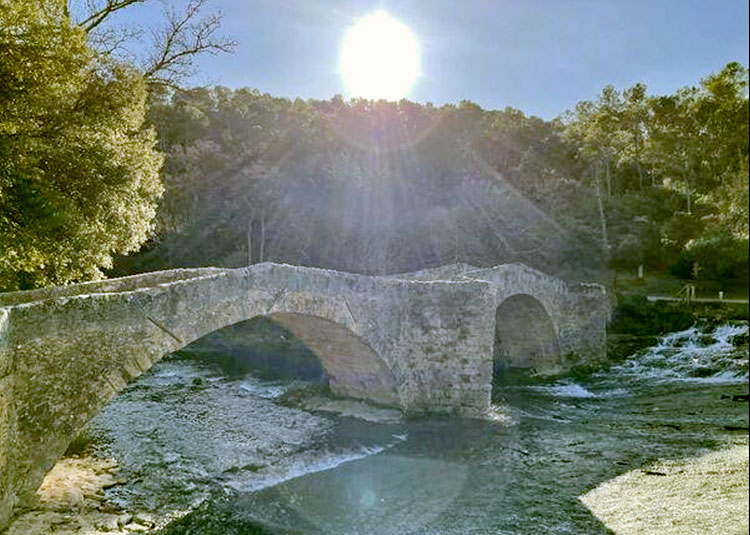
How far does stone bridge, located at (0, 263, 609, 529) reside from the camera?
26.2ft

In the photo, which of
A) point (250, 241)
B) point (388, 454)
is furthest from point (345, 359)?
point (250, 241)

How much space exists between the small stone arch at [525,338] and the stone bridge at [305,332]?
0.05 meters

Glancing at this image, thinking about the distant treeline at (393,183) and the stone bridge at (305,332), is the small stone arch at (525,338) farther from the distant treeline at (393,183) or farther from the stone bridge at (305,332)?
the distant treeline at (393,183)

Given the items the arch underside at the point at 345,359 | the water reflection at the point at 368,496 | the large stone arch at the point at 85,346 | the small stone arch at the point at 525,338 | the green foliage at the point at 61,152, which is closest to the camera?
the large stone arch at the point at 85,346

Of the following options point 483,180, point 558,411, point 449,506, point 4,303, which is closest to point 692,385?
point 558,411

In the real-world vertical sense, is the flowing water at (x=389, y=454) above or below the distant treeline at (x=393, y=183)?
below

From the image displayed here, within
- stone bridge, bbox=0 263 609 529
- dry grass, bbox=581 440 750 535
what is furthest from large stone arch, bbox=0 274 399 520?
dry grass, bbox=581 440 750 535

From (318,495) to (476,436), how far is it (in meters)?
4.44

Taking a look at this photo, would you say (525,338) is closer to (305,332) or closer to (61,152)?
(305,332)

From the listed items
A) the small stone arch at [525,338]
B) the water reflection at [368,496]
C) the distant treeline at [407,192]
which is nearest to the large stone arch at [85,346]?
the water reflection at [368,496]

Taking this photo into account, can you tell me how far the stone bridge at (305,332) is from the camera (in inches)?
315

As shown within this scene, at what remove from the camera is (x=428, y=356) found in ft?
49.4

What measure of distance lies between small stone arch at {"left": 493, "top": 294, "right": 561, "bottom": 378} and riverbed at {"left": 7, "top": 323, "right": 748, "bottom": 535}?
4.12 m

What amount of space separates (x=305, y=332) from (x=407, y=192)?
952 inches
